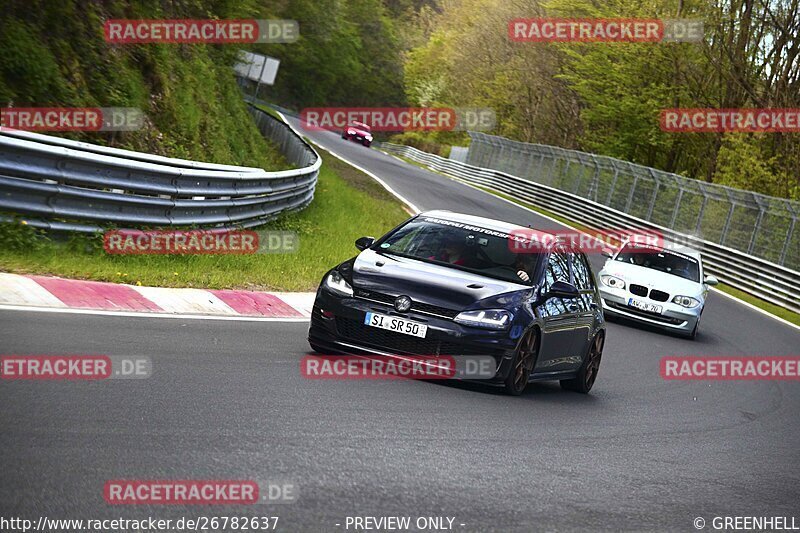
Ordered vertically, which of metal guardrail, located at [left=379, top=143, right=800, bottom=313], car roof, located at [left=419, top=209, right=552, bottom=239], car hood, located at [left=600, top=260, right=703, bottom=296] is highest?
car roof, located at [left=419, top=209, right=552, bottom=239]

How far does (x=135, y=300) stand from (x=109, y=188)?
7.83 feet

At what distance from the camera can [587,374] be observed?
462 inches

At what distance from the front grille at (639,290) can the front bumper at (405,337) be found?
10255 mm

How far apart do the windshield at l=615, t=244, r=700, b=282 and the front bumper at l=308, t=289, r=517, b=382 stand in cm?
1154

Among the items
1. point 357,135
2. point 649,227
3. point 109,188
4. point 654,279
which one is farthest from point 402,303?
point 357,135

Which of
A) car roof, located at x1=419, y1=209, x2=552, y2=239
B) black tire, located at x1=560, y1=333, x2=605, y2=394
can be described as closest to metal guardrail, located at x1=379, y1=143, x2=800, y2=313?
black tire, located at x1=560, y1=333, x2=605, y2=394

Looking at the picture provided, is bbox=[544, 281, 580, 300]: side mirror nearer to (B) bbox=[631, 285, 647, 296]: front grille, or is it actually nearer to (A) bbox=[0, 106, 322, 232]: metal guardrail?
(A) bbox=[0, 106, 322, 232]: metal guardrail

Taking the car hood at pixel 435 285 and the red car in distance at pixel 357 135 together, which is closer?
the car hood at pixel 435 285

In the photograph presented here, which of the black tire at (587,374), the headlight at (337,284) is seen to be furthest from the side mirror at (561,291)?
the headlight at (337,284)

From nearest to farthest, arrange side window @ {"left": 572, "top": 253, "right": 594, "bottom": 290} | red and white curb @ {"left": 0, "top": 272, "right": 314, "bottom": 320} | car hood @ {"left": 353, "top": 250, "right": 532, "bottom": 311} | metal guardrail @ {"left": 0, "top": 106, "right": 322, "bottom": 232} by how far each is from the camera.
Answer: car hood @ {"left": 353, "top": 250, "right": 532, "bottom": 311} < red and white curb @ {"left": 0, "top": 272, "right": 314, "bottom": 320} < side window @ {"left": 572, "top": 253, "right": 594, "bottom": 290} < metal guardrail @ {"left": 0, "top": 106, "right": 322, "bottom": 232}

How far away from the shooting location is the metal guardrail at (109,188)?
11836 millimetres

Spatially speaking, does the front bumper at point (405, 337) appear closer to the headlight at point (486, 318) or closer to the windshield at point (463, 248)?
the headlight at point (486, 318)

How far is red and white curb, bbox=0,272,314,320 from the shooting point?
397 inches

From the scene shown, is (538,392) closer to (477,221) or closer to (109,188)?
(477,221)
